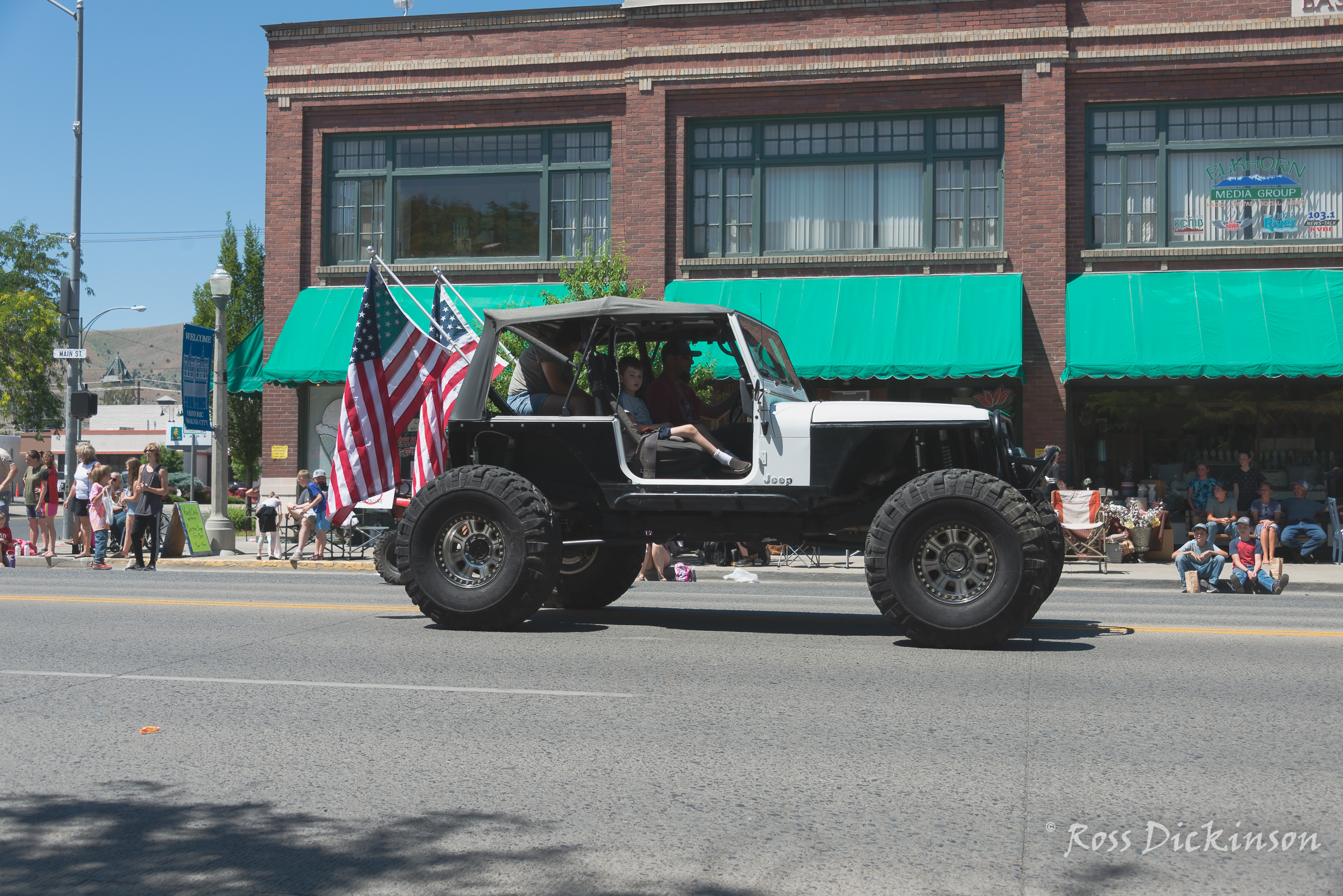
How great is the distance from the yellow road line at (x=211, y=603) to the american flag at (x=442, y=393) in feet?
4.67

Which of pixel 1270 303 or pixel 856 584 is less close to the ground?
pixel 1270 303

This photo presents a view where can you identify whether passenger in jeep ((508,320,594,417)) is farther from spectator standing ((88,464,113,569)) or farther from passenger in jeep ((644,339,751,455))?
spectator standing ((88,464,113,569))

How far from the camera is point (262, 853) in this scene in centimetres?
420

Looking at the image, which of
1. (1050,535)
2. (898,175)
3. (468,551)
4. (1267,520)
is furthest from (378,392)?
(898,175)

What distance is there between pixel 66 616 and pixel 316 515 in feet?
30.8

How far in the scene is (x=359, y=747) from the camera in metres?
5.63

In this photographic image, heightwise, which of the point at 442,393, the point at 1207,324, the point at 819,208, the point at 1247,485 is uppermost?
the point at 819,208

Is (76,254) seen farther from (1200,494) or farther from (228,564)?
(1200,494)

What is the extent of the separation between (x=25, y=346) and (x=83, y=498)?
37.2 meters

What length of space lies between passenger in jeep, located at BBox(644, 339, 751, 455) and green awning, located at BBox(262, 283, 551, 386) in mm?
11815

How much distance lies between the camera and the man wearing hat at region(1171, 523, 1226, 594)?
15609mm

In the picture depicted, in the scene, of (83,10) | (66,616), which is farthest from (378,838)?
(83,10)

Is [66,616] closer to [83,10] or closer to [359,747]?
[359,747]

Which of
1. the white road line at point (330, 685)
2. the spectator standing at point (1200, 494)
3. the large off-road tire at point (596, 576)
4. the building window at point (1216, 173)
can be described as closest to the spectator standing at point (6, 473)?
the large off-road tire at point (596, 576)
